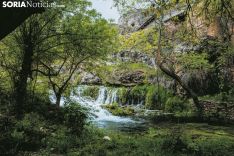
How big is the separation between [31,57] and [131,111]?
A: 12.1 metres

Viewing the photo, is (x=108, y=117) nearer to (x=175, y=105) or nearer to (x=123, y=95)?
(x=175, y=105)

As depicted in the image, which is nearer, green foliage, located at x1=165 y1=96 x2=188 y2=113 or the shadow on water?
the shadow on water

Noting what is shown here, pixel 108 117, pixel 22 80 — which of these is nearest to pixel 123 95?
pixel 108 117

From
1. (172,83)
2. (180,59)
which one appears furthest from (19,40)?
(172,83)

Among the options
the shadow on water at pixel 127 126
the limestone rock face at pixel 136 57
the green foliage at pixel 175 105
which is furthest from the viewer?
the limestone rock face at pixel 136 57

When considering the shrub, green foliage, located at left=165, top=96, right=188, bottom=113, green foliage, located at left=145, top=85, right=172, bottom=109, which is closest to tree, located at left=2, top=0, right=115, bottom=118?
the shrub

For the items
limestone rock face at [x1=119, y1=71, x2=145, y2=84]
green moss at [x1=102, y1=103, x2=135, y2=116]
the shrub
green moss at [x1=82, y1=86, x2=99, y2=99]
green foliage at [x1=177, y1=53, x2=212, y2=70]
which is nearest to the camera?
the shrub

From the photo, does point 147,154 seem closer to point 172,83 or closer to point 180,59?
point 180,59

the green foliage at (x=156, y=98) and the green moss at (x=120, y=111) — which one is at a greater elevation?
the green foliage at (x=156, y=98)

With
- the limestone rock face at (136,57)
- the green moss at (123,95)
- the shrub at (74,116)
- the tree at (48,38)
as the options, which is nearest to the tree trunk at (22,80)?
the tree at (48,38)

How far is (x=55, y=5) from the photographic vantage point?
1120 cm

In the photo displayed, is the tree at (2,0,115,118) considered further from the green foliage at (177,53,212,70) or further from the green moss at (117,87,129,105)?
the green moss at (117,87,129,105)

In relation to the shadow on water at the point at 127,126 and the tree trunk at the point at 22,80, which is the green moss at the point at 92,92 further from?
the tree trunk at the point at 22,80

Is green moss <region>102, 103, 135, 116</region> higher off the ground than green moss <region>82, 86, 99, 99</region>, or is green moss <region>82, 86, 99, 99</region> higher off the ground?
green moss <region>82, 86, 99, 99</region>
